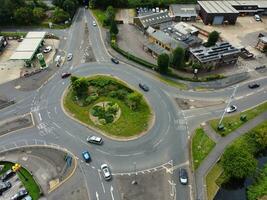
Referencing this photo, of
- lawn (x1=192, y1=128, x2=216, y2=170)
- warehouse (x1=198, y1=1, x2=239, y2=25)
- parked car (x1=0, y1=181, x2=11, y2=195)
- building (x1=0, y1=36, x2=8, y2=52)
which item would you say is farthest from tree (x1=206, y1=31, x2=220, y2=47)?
parked car (x1=0, y1=181, x2=11, y2=195)

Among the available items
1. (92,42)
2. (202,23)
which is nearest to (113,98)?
(92,42)

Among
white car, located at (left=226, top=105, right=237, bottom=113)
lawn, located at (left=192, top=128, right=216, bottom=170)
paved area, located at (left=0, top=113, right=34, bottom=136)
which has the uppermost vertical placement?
white car, located at (left=226, top=105, right=237, bottom=113)

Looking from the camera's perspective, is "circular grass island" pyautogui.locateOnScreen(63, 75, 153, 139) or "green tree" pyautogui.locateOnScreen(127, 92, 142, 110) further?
"green tree" pyautogui.locateOnScreen(127, 92, 142, 110)

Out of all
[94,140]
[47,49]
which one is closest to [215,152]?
[94,140]

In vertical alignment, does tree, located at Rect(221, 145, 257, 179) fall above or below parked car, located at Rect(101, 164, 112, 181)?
above

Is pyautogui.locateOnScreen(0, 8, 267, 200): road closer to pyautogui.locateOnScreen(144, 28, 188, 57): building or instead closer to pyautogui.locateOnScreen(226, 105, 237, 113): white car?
pyautogui.locateOnScreen(226, 105, 237, 113): white car

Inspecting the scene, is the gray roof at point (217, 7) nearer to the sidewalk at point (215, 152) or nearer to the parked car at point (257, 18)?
the parked car at point (257, 18)

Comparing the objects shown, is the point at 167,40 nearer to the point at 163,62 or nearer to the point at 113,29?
the point at 163,62
